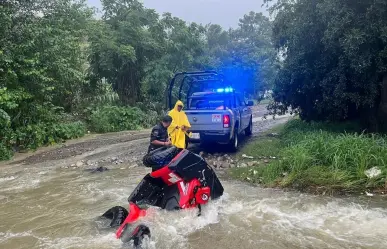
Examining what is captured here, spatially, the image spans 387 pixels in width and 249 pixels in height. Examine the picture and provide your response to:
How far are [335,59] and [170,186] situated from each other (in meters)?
6.74

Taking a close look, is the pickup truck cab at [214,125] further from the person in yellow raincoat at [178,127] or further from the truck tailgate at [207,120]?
the person in yellow raincoat at [178,127]

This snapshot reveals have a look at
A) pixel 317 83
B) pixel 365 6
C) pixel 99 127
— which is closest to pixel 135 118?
pixel 99 127

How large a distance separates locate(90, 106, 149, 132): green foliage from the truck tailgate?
938 cm

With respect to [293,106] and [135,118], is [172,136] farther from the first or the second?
[135,118]

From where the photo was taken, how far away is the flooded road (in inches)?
178

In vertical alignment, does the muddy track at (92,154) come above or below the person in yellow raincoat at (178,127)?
below

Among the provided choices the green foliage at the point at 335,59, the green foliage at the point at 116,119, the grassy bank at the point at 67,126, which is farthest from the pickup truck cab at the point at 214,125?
the green foliage at the point at 116,119

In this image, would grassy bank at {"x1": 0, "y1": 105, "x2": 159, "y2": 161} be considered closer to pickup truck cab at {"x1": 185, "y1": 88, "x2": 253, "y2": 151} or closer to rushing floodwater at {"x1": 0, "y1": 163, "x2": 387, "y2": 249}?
rushing floodwater at {"x1": 0, "y1": 163, "x2": 387, "y2": 249}

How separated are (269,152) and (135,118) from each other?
37.5 ft

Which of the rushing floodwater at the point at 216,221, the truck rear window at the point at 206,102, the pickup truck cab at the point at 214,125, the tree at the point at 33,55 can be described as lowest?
the rushing floodwater at the point at 216,221

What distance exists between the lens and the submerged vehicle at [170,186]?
175 inches

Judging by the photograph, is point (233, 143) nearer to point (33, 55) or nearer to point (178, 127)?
point (178, 127)

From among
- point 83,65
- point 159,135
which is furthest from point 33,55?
point 159,135

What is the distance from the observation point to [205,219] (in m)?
5.04
